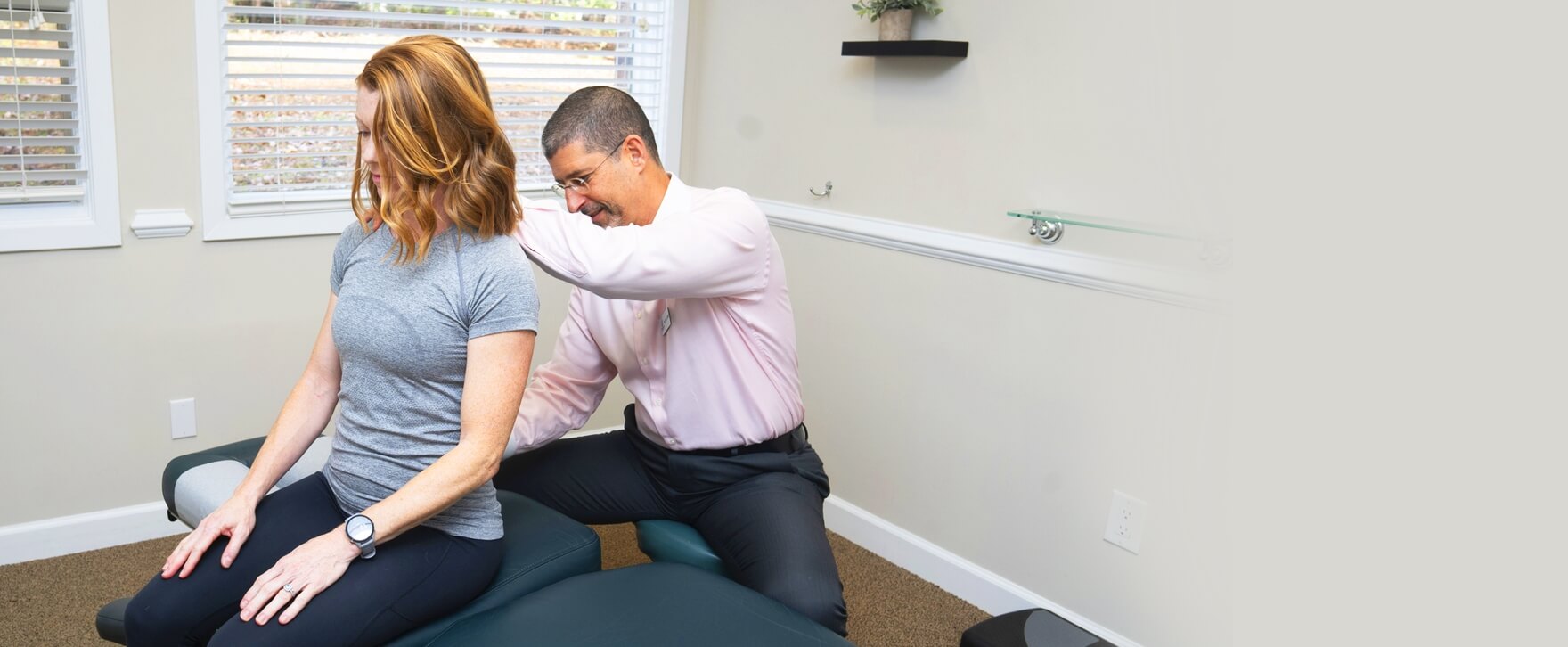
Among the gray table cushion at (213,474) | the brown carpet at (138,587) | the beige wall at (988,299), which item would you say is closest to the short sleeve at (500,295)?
the gray table cushion at (213,474)

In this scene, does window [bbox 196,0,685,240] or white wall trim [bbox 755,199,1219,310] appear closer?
white wall trim [bbox 755,199,1219,310]

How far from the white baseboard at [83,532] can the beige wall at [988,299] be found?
1.57 m

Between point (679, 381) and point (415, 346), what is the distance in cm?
62

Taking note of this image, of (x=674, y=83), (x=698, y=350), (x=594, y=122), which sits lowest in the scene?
(x=698, y=350)

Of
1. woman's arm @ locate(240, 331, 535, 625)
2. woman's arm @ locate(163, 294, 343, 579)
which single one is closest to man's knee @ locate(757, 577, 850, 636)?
woman's arm @ locate(240, 331, 535, 625)

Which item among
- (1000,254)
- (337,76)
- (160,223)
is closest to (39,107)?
(160,223)

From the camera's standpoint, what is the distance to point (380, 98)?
4.12 feet

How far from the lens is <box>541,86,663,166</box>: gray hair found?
1735 mm

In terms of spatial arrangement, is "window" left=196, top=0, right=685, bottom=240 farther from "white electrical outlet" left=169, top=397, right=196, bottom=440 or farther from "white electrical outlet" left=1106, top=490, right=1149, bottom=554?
"white electrical outlet" left=1106, top=490, right=1149, bottom=554

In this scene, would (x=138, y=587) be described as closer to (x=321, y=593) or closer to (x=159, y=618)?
(x=159, y=618)

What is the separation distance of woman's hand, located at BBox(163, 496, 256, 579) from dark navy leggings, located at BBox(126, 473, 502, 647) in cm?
1

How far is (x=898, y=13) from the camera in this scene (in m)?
2.29

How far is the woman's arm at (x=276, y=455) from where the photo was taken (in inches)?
50.8

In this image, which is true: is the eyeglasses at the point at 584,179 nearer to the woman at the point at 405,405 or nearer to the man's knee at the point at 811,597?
the woman at the point at 405,405
